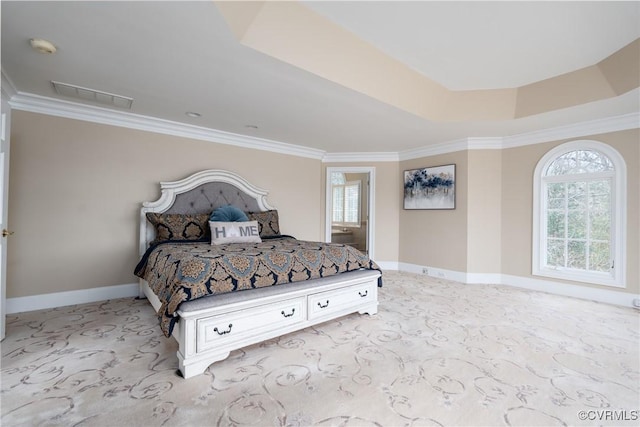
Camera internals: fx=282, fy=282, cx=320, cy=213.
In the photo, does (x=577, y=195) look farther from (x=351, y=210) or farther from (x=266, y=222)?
(x=351, y=210)

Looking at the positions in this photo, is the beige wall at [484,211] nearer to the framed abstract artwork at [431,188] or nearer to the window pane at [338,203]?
the framed abstract artwork at [431,188]

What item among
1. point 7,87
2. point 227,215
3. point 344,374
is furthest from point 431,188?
point 7,87

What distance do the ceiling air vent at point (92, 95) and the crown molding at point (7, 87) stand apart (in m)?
0.32

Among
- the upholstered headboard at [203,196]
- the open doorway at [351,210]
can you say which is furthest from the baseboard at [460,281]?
the open doorway at [351,210]

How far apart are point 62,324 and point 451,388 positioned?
344cm

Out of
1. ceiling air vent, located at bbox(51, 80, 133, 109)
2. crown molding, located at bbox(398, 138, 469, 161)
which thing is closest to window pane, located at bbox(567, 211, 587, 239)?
crown molding, located at bbox(398, 138, 469, 161)

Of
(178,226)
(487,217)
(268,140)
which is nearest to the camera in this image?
(178,226)

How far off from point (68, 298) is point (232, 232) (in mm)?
2019

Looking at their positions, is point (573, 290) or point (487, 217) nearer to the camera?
point (573, 290)

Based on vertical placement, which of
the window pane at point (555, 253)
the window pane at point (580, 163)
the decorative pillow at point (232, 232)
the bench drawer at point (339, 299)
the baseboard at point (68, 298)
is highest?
the window pane at point (580, 163)

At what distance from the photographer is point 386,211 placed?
18.5 feet

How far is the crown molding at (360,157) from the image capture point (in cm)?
561

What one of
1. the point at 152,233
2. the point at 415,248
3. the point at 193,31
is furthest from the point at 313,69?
the point at 415,248

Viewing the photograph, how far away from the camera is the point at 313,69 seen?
2.41m
